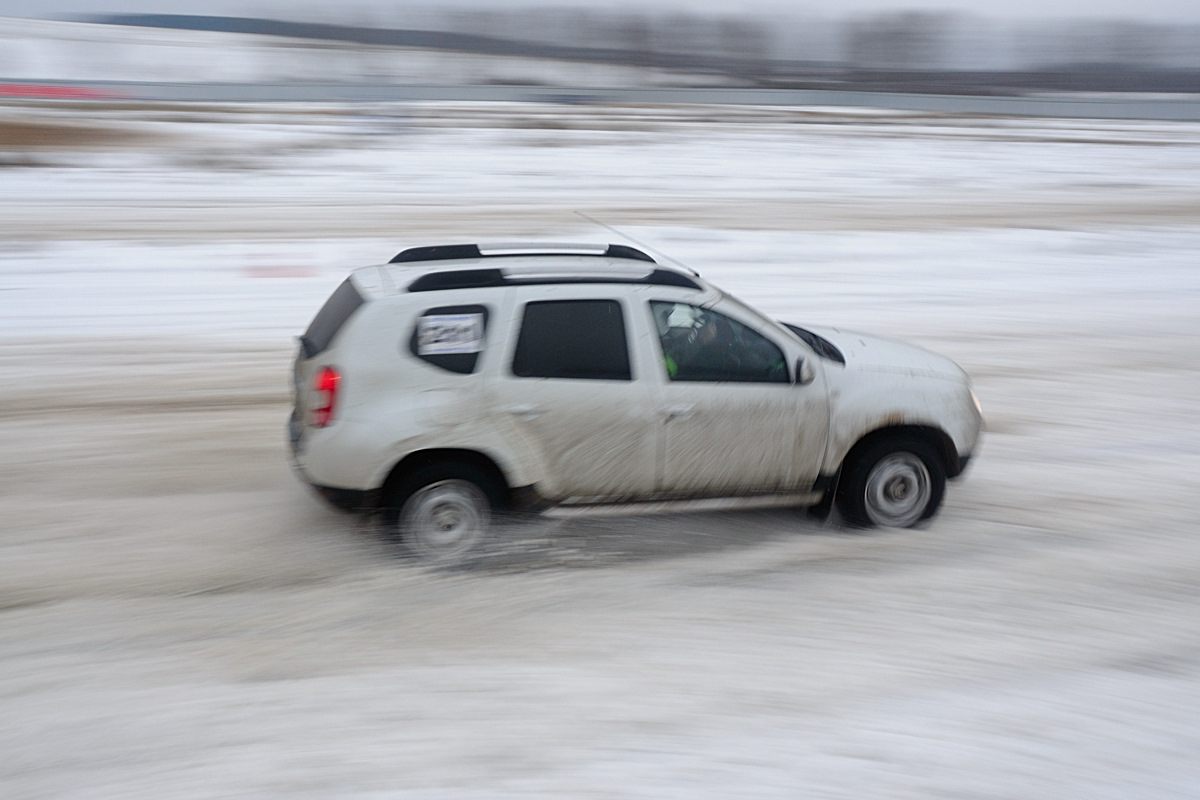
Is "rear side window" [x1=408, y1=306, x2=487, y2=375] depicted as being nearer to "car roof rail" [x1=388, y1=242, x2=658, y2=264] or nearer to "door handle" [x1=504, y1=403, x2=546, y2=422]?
"door handle" [x1=504, y1=403, x2=546, y2=422]

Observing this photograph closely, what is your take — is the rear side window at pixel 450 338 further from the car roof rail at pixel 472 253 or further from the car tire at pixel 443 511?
the car roof rail at pixel 472 253

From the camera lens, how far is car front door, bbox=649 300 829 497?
552 cm

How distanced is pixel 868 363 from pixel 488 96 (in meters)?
35.9

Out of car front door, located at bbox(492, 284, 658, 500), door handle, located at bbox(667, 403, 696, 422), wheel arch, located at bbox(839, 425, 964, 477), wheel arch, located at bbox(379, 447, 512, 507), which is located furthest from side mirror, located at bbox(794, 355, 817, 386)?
wheel arch, located at bbox(379, 447, 512, 507)

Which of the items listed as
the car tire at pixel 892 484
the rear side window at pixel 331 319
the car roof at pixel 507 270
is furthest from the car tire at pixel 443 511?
the car tire at pixel 892 484

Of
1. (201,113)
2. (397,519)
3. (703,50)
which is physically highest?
(703,50)

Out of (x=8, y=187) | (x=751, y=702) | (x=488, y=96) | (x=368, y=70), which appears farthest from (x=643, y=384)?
(x=368, y=70)

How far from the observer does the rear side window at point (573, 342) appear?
5.37 m

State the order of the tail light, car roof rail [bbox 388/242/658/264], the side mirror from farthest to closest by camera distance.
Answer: car roof rail [bbox 388/242/658/264], the side mirror, the tail light

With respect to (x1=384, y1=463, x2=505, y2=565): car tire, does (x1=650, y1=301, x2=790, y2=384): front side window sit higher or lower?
higher

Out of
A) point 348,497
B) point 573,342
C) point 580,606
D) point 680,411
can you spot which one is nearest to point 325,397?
point 348,497

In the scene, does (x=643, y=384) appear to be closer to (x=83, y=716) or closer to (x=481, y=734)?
(x=481, y=734)

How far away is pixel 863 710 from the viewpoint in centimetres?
431

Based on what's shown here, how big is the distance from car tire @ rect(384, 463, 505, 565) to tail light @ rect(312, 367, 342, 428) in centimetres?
51
